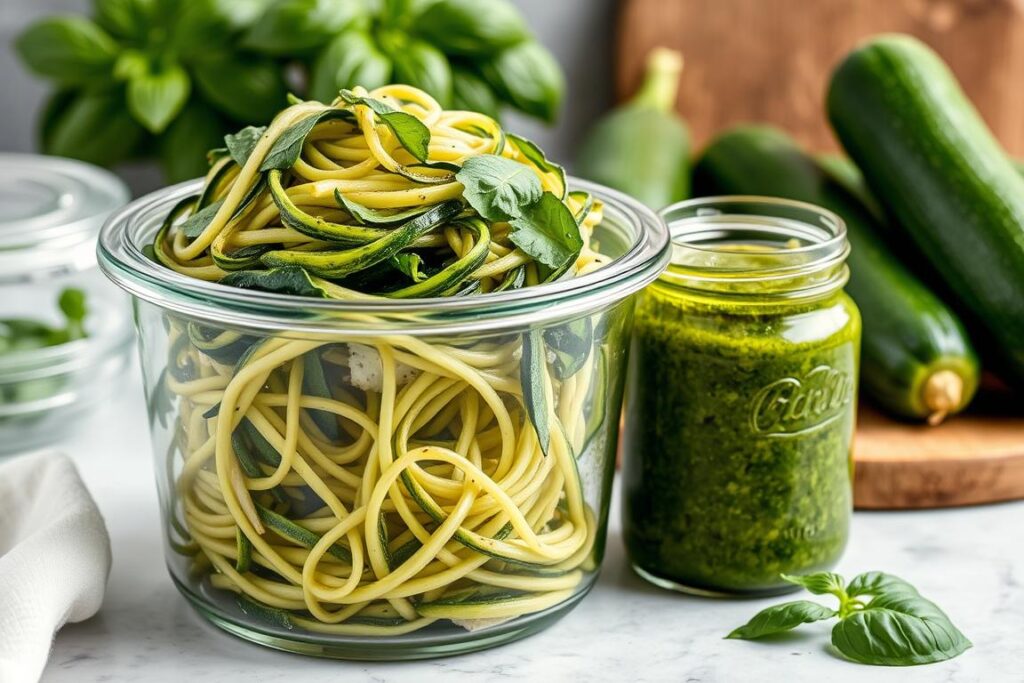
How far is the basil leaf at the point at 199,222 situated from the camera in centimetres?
101

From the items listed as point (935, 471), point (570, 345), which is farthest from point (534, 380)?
point (935, 471)

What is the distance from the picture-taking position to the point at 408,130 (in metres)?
0.98

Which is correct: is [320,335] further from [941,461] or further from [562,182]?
[941,461]

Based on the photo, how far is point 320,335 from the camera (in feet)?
2.98

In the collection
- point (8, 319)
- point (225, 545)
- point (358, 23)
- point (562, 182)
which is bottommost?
point (8, 319)

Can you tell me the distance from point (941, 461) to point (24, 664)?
0.88m

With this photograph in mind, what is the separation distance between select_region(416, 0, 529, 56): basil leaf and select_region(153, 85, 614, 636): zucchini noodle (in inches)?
30.4

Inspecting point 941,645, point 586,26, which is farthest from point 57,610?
point 586,26

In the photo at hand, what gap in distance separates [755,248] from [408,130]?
1.12 ft

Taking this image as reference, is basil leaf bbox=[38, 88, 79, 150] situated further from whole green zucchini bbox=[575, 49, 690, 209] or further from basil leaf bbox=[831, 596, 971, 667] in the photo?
basil leaf bbox=[831, 596, 971, 667]

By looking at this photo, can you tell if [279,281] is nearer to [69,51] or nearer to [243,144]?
[243,144]

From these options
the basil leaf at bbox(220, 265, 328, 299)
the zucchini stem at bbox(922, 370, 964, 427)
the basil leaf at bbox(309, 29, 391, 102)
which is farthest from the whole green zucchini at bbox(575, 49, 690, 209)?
the basil leaf at bbox(220, 265, 328, 299)

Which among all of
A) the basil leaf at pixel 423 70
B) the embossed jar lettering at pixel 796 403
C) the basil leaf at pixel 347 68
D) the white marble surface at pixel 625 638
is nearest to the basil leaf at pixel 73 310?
the white marble surface at pixel 625 638

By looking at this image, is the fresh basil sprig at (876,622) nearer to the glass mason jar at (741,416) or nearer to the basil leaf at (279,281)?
the glass mason jar at (741,416)
